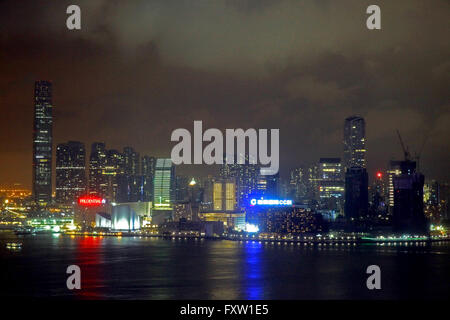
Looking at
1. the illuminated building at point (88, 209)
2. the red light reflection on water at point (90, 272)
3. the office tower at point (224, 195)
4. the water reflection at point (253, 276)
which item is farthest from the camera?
the office tower at point (224, 195)

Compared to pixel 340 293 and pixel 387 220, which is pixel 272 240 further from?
pixel 340 293

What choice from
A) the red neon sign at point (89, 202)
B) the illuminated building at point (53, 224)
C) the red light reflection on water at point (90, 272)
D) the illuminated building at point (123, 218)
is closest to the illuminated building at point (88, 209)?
the red neon sign at point (89, 202)

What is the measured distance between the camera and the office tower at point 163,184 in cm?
16240

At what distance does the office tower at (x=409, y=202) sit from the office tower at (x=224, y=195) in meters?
39.6

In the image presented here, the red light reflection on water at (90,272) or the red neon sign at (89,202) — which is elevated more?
the red neon sign at (89,202)

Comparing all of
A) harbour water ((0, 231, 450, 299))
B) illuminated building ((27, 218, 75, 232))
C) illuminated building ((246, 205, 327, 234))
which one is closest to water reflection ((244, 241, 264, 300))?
harbour water ((0, 231, 450, 299))

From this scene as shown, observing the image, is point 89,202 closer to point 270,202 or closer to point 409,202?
point 270,202

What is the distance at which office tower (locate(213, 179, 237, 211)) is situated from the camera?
15488 cm

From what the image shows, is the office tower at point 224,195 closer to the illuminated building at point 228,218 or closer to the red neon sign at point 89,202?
the illuminated building at point 228,218

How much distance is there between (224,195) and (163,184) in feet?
57.2

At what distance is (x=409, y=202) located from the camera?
125m

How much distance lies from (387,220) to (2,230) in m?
90.1

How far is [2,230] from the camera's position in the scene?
164 m

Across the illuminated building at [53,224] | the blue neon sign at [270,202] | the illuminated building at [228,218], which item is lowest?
the illuminated building at [53,224]
